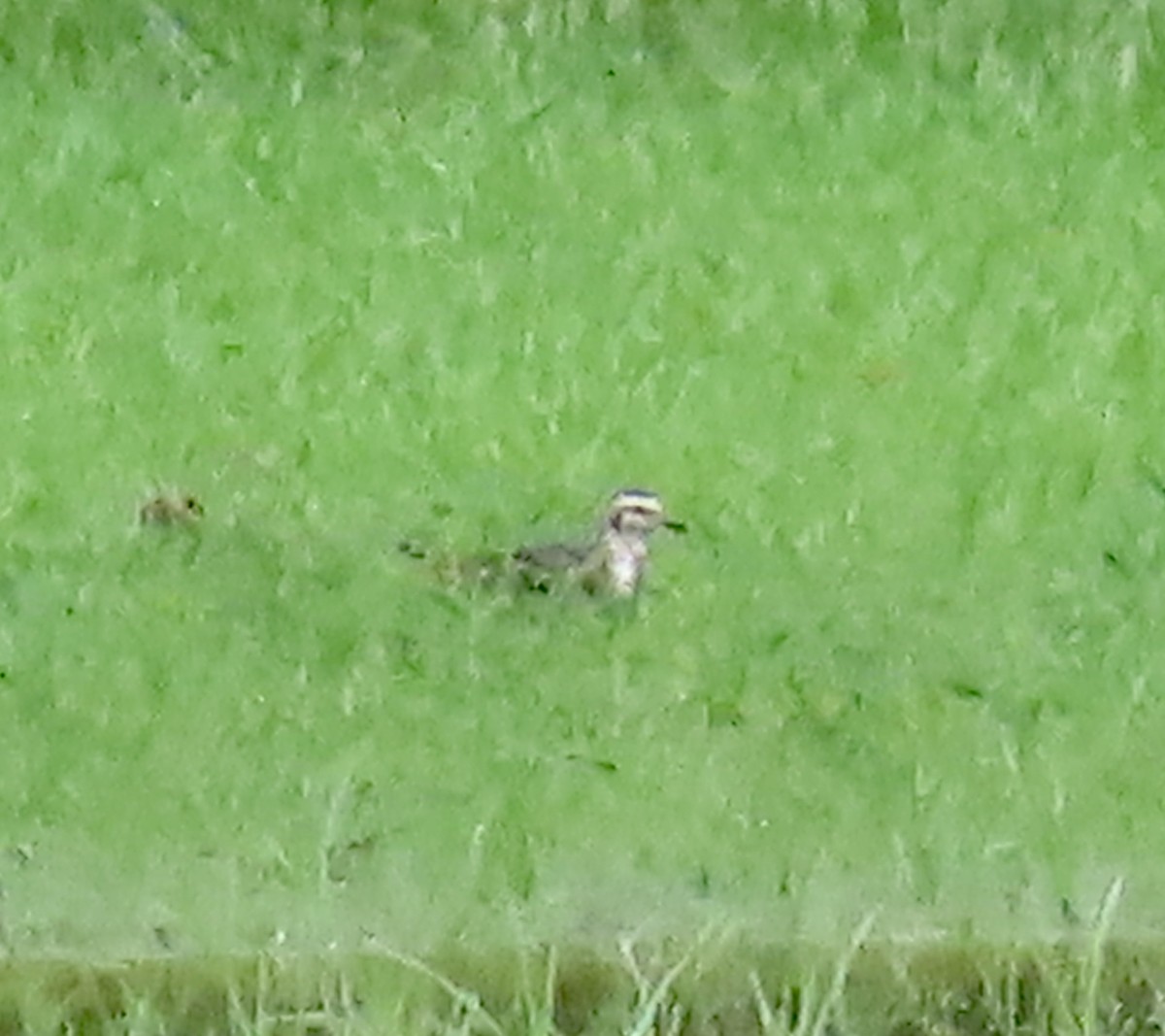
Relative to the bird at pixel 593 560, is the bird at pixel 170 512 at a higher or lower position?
higher

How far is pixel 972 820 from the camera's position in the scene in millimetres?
1104

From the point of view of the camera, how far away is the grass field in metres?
1.08

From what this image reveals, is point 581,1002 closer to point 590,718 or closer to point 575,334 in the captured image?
point 590,718

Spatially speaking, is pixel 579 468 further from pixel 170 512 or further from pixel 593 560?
pixel 170 512

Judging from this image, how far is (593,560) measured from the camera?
3.92ft

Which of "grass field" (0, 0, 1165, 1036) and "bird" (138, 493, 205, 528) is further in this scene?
"bird" (138, 493, 205, 528)

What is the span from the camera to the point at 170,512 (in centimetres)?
122

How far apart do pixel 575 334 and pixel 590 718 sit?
9.2 inches

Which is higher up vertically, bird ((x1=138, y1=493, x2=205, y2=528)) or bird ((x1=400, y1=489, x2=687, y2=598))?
bird ((x1=138, y1=493, x2=205, y2=528))

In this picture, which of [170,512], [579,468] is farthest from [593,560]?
[170,512]

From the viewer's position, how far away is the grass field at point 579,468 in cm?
108

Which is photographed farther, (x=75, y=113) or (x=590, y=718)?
(x=75, y=113)

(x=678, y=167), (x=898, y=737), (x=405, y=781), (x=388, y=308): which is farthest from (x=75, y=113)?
(x=898, y=737)

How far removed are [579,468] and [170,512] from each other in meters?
0.19
